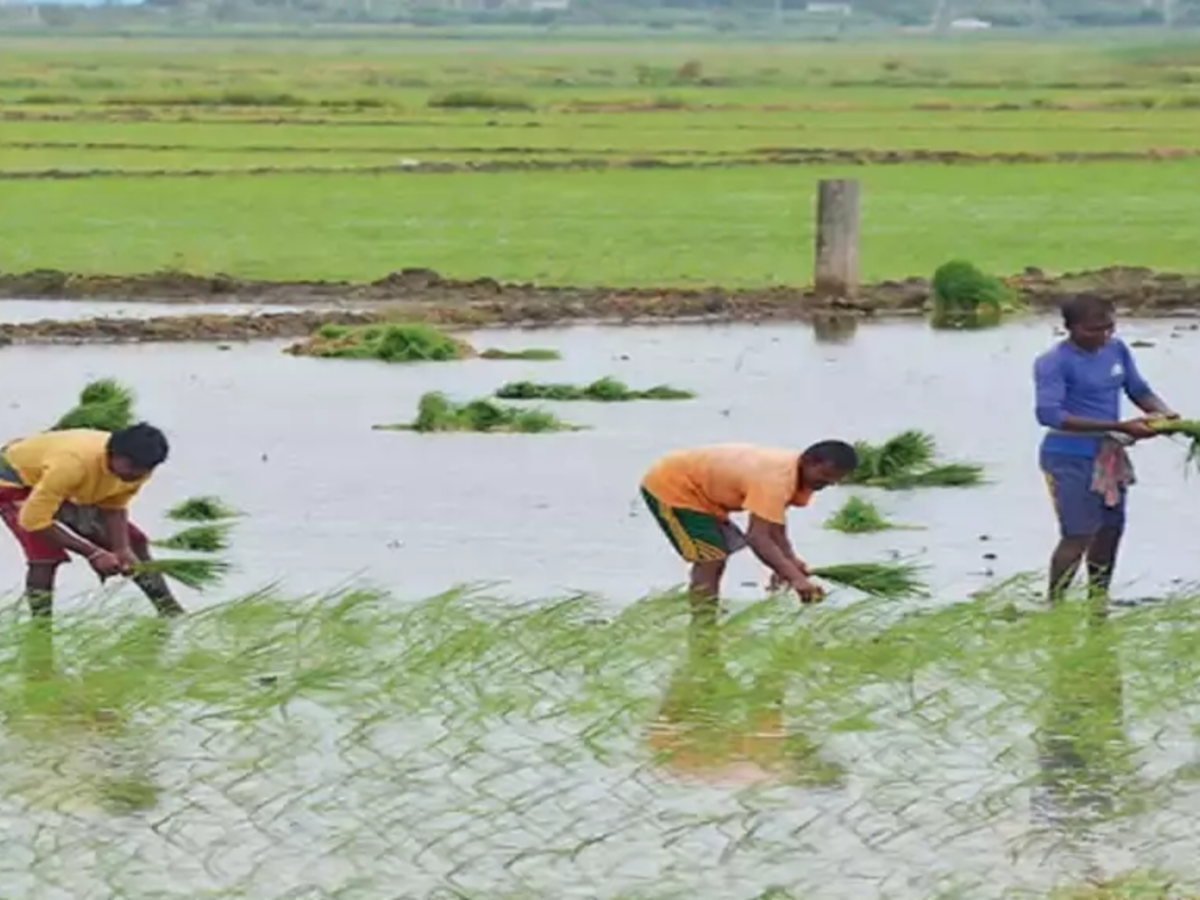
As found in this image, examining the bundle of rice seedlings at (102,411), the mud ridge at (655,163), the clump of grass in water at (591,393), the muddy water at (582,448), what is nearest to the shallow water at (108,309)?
the muddy water at (582,448)

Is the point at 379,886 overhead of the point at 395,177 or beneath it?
overhead

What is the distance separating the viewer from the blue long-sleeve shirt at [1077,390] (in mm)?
12062

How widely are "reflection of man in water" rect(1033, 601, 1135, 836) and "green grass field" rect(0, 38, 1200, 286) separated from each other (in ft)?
56.4

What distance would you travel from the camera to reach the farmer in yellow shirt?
1105 cm

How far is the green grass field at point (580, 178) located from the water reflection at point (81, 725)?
1770cm

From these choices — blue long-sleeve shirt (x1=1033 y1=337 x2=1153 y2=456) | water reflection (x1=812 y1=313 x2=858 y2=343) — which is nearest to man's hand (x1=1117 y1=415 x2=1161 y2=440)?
blue long-sleeve shirt (x1=1033 y1=337 x2=1153 y2=456)

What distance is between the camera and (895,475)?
1616 cm

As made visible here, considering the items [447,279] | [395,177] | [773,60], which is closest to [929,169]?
[395,177]

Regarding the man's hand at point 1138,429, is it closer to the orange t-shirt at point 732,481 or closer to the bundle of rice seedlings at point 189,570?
the orange t-shirt at point 732,481

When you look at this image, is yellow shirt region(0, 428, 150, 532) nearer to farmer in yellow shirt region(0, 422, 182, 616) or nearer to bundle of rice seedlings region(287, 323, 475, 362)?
farmer in yellow shirt region(0, 422, 182, 616)

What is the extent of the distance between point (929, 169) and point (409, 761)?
3618 cm

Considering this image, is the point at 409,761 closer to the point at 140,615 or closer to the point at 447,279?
the point at 140,615

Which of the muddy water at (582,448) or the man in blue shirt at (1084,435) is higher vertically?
the man in blue shirt at (1084,435)

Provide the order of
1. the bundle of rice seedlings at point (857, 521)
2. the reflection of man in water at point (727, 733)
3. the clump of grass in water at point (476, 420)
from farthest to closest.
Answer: the clump of grass in water at point (476, 420) → the bundle of rice seedlings at point (857, 521) → the reflection of man in water at point (727, 733)
